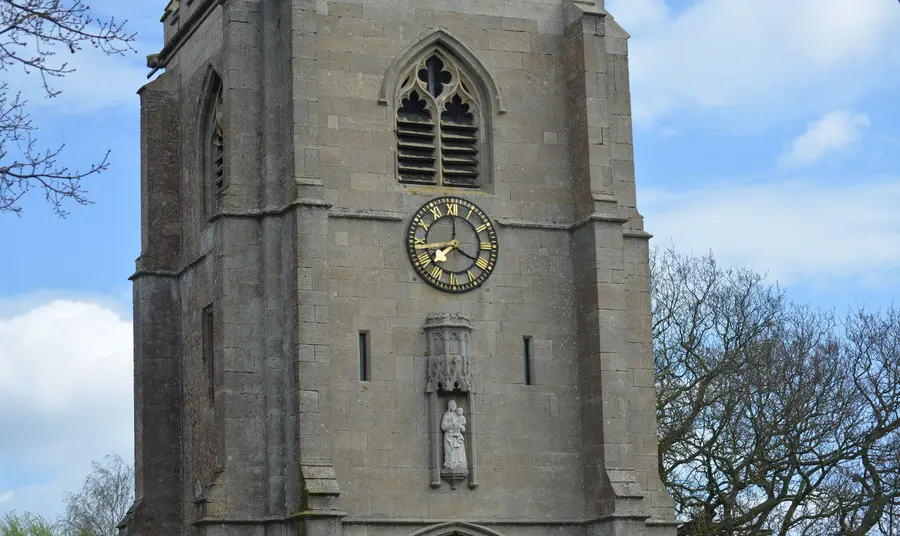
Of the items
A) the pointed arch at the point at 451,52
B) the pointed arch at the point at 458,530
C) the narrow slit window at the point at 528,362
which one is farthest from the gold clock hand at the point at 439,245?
the pointed arch at the point at 458,530

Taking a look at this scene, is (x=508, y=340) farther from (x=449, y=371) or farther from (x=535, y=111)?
(x=535, y=111)

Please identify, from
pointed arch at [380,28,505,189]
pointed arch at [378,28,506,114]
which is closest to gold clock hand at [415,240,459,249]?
pointed arch at [380,28,505,189]

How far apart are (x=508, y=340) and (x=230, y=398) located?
190 inches

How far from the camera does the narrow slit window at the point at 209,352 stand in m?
34.2

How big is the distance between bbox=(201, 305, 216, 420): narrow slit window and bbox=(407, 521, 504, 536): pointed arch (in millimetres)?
4274

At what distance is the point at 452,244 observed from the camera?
33844 millimetres

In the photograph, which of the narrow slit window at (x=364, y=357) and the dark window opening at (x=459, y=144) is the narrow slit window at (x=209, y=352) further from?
the dark window opening at (x=459, y=144)

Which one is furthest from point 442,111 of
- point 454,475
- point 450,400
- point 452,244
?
point 454,475

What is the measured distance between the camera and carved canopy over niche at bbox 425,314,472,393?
1299 inches

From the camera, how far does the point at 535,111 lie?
35000 millimetres

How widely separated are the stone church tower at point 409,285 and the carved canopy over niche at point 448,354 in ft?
0.13

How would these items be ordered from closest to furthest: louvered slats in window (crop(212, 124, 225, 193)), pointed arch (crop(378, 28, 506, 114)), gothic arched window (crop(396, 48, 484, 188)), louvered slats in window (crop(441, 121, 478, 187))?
1. pointed arch (crop(378, 28, 506, 114))
2. gothic arched window (crop(396, 48, 484, 188))
3. louvered slats in window (crop(441, 121, 478, 187))
4. louvered slats in window (crop(212, 124, 225, 193))

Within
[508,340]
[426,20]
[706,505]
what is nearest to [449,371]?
[508,340]

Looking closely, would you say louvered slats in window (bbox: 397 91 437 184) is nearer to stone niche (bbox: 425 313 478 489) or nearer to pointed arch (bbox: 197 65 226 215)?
stone niche (bbox: 425 313 478 489)
